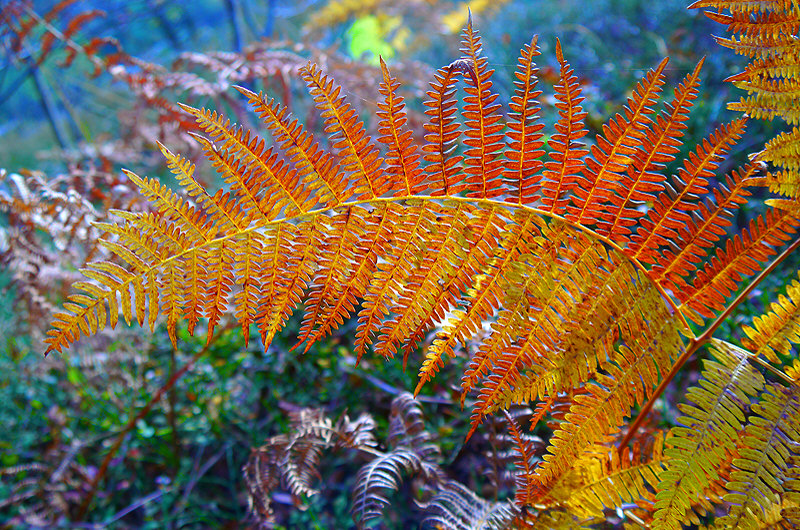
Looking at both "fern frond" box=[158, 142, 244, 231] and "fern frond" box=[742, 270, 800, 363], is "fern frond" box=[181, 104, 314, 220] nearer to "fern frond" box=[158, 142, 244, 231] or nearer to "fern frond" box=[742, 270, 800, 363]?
"fern frond" box=[158, 142, 244, 231]

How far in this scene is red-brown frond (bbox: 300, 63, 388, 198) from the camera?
3.04 ft

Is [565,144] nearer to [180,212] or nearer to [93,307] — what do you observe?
[180,212]

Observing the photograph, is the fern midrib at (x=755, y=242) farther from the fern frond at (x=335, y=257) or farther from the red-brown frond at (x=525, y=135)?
the fern frond at (x=335, y=257)

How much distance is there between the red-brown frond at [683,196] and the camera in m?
0.92

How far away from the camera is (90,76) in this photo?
8.54 feet

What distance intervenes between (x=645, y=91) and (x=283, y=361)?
73.6 inches

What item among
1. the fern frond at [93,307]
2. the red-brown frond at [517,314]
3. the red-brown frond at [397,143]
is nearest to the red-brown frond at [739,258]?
the red-brown frond at [517,314]

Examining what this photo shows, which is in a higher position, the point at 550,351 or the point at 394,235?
the point at 394,235

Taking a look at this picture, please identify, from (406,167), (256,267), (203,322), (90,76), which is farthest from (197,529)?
→ (90,76)

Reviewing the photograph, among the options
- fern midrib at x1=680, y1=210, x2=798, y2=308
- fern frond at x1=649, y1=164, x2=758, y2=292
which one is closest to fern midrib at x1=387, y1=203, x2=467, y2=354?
fern frond at x1=649, y1=164, x2=758, y2=292

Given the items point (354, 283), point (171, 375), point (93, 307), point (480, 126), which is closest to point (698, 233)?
point (480, 126)

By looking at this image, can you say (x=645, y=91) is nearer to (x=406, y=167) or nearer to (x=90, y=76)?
(x=406, y=167)

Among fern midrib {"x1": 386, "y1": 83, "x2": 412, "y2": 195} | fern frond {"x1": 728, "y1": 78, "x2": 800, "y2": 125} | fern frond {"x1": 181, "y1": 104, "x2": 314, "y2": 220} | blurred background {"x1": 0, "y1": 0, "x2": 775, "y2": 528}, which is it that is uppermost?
fern frond {"x1": 728, "y1": 78, "x2": 800, "y2": 125}

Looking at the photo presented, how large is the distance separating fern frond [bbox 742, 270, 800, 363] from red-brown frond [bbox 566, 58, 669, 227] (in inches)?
16.5
